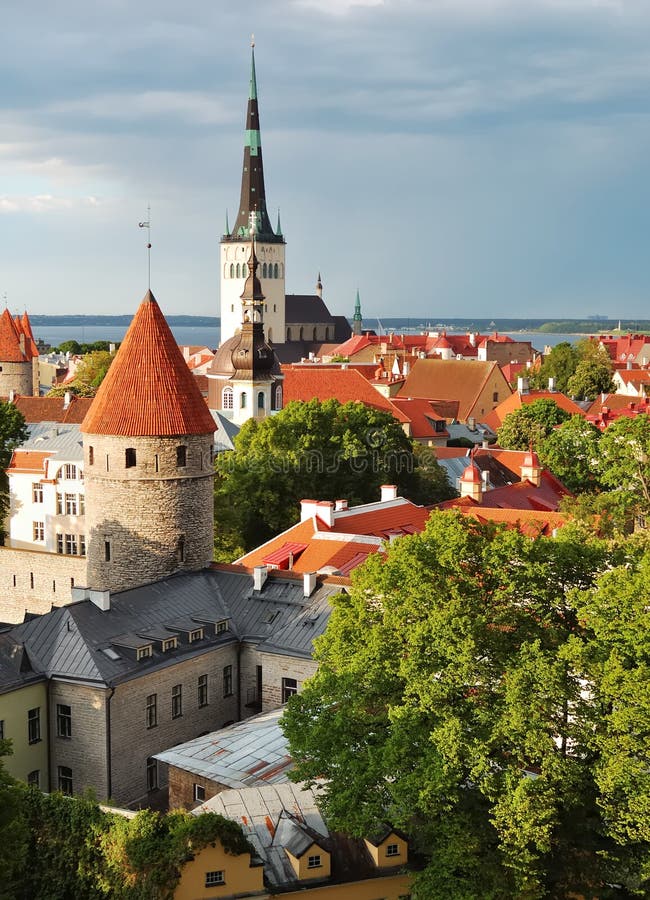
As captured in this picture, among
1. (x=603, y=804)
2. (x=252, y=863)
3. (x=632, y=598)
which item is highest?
(x=632, y=598)

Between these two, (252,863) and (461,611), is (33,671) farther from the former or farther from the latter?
(461,611)

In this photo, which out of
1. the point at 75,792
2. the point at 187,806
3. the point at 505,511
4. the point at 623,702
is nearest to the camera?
the point at 623,702

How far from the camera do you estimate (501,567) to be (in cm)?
2091

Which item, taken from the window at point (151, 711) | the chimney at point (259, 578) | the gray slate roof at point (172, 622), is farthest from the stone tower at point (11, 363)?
the window at point (151, 711)

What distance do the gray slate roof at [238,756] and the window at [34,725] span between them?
4.18 m

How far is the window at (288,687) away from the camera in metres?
30.4

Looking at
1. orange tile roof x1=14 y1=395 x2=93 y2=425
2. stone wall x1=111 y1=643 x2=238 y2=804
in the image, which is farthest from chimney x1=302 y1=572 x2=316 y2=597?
orange tile roof x1=14 y1=395 x2=93 y2=425

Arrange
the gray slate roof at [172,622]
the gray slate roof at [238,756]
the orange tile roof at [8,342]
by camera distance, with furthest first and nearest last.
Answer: the orange tile roof at [8,342]
the gray slate roof at [172,622]
the gray slate roof at [238,756]

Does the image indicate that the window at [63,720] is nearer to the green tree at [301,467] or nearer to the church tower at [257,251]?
the green tree at [301,467]

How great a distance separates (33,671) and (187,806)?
592 cm

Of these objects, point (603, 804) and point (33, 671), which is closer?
point (603, 804)

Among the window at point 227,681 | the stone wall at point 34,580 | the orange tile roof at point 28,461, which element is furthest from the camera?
the orange tile roof at point 28,461

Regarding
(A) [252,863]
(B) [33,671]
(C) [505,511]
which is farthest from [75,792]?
(C) [505,511]

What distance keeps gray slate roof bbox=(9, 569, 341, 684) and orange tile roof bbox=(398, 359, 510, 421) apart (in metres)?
62.7
